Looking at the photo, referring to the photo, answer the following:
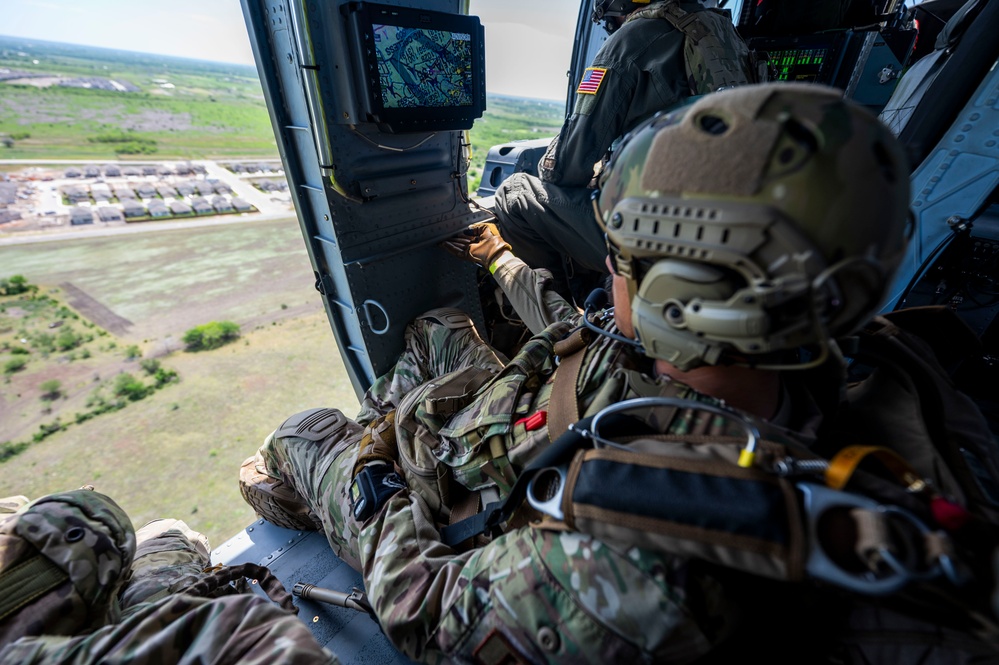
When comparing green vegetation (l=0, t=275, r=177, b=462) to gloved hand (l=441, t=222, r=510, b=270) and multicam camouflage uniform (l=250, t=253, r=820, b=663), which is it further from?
gloved hand (l=441, t=222, r=510, b=270)

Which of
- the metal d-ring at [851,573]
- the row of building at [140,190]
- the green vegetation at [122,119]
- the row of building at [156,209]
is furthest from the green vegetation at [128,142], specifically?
the metal d-ring at [851,573]

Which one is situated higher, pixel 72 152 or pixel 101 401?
pixel 72 152

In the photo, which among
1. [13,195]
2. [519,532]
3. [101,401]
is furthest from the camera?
[13,195]

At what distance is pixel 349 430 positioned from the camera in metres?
1.90

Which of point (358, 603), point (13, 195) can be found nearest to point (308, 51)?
point (358, 603)

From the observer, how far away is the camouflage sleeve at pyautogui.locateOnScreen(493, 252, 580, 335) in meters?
1.99

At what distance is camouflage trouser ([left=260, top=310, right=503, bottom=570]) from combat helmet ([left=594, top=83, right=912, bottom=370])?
4.01 ft

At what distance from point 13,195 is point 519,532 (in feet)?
38.8

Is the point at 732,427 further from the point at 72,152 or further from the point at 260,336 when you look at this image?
the point at 72,152

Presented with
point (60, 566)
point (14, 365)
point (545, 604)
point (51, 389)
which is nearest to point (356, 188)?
point (60, 566)

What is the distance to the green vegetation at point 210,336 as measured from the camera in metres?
7.16

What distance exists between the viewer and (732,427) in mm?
844

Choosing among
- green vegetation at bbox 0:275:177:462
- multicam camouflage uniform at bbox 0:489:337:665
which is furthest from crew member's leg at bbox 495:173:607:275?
green vegetation at bbox 0:275:177:462

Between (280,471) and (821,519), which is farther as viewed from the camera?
(280,471)
